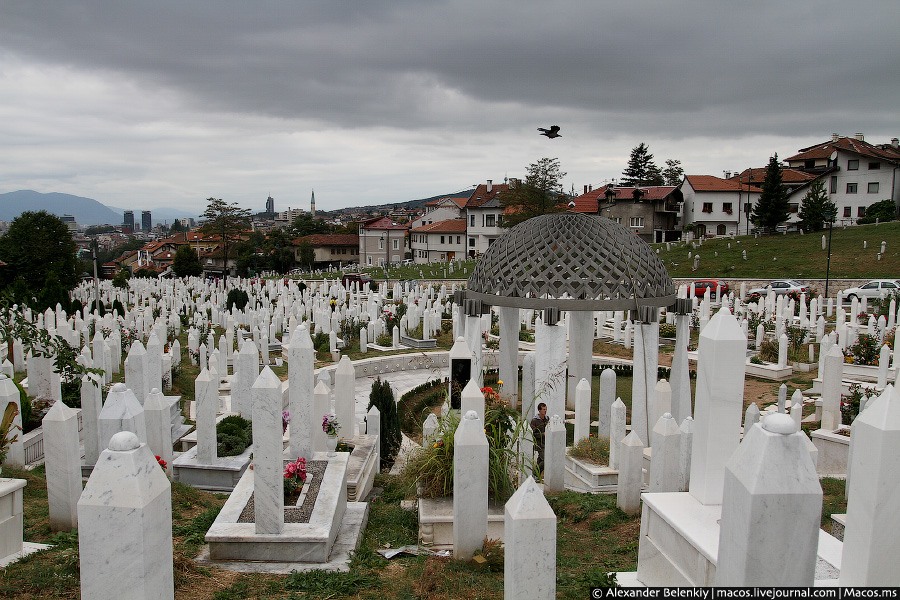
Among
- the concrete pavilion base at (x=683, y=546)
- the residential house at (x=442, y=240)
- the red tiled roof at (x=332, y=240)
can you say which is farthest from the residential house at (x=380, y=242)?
the concrete pavilion base at (x=683, y=546)

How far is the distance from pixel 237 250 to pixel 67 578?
68.7 metres

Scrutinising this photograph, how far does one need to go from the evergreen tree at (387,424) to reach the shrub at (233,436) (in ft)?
7.21

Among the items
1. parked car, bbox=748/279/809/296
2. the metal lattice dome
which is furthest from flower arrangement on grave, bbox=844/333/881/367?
parked car, bbox=748/279/809/296

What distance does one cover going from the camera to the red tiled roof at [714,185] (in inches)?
2247

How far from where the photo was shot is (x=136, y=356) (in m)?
10.8

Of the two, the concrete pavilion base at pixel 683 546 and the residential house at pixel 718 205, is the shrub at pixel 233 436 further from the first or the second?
the residential house at pixel 718 205

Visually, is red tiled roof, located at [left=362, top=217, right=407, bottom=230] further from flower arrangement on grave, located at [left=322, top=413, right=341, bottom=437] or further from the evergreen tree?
flower arrangement on grave, located at [left=322, top=413, right=341, bottom=437]

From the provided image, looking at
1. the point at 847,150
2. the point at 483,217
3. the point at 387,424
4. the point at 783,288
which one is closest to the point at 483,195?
the point at 483,217

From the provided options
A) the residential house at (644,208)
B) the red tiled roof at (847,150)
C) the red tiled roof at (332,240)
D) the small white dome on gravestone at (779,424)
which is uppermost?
the red tiled roof at (847,150)

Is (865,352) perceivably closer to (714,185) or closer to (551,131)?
(551,131)

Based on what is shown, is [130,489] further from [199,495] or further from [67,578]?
[199,495]

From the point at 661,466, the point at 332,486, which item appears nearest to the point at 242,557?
the point at 332,486

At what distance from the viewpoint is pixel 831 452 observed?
11.2 meters

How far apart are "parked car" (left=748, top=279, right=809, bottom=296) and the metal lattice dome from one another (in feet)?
71.8
